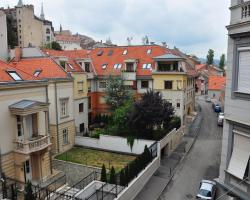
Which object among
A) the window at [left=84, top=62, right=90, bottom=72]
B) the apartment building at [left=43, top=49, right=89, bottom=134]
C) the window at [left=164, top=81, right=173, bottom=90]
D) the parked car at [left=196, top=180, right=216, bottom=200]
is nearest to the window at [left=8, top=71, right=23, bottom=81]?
the apartment building at [left=43, top=49, right=89, bottom=134]

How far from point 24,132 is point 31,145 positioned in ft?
3.86

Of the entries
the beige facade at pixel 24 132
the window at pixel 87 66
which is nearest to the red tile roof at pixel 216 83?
the window at pixel 87 66

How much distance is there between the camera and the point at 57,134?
27109 millimetres

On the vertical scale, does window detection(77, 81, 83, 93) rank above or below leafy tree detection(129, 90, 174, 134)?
above

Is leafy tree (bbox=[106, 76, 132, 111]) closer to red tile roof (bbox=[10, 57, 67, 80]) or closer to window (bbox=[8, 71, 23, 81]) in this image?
red tile roof (bbox=[10, 57, 67, 80])

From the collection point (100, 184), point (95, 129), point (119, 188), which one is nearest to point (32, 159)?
point (100, 184)

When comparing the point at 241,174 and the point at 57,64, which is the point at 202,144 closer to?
the point at 57,64

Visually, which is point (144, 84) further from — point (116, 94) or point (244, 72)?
point (244, 72)

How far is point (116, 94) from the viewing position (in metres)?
35.4

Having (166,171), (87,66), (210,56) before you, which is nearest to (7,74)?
(166,171)

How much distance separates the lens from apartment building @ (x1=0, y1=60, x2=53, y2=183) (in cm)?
1797

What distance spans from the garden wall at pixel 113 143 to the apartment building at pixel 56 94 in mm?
1585

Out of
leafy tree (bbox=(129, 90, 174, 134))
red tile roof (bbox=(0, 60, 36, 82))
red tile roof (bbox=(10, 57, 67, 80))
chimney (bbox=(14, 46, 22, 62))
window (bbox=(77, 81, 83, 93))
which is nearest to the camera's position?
red tile roof (bbox=(0, 60, 36, 82))

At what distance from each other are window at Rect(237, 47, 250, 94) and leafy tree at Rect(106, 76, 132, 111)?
26601 mm
